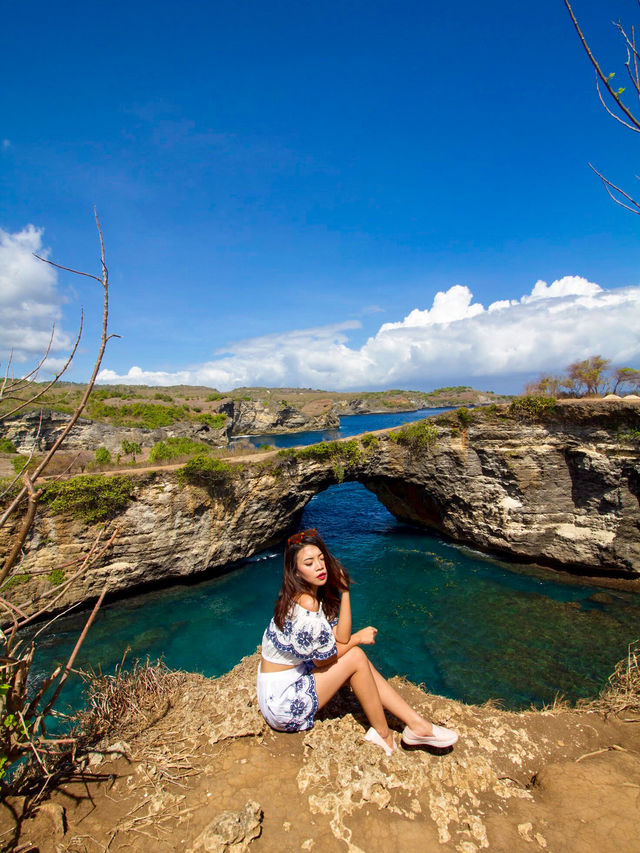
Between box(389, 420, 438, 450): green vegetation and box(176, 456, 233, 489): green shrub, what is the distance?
320 inches

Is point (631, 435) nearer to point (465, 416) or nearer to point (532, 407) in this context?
point (532, 407)

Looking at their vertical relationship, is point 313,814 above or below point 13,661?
below

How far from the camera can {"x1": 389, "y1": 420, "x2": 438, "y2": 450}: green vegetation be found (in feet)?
59.3

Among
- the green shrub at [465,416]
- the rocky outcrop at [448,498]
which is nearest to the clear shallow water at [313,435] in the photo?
the rocky outcrop at [448,498]

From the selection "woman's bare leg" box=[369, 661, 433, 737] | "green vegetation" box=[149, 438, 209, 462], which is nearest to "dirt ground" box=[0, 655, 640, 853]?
"woman's bare leg" box=[369, 661, 433, 737]

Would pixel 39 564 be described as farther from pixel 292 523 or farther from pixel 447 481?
pixel 447 481

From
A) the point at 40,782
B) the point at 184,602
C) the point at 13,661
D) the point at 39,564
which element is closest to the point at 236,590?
the point at 184,602

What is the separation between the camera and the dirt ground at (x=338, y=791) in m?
3.18

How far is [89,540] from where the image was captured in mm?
14125

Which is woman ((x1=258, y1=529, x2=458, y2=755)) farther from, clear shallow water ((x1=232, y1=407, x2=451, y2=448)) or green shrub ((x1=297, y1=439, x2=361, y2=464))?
clear shallow water ((x1=232, y1=407, x2=451, y2=448))

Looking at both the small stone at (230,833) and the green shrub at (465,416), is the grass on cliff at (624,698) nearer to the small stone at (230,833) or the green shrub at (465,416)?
the small stone at (230,833)

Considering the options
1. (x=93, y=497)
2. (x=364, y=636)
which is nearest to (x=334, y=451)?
(x=93, y=497)

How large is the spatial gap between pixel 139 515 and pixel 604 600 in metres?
17.4

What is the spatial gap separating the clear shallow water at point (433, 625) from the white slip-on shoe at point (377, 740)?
22.6 ft
